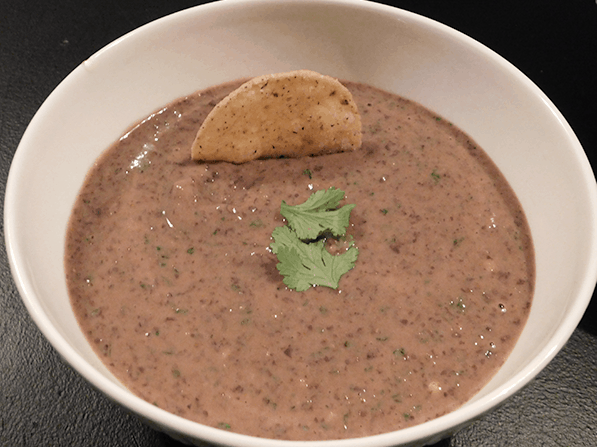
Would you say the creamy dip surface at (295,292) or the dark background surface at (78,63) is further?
the dark background surface at (78,63)

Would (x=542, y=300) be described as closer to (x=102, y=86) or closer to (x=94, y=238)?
(x=94, y=238)

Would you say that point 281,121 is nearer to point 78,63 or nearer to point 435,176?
point 435,176

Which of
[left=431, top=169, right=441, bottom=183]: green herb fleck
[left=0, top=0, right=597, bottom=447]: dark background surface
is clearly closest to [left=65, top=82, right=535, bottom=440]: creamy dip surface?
[left=431, top=169, right=441, bottom=183]: green herb fleck

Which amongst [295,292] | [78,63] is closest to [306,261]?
[295,292]

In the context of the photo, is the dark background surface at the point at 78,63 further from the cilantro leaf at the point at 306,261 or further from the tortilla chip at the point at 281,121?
the tortilla chip at the point at 281,121

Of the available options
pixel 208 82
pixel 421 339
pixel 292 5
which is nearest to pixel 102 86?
pixel 208 82

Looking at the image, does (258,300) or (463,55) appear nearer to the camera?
(258,300)

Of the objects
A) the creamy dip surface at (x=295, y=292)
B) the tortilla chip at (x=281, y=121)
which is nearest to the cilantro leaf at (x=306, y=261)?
the creamy dip surface at (x=295, y=292)
